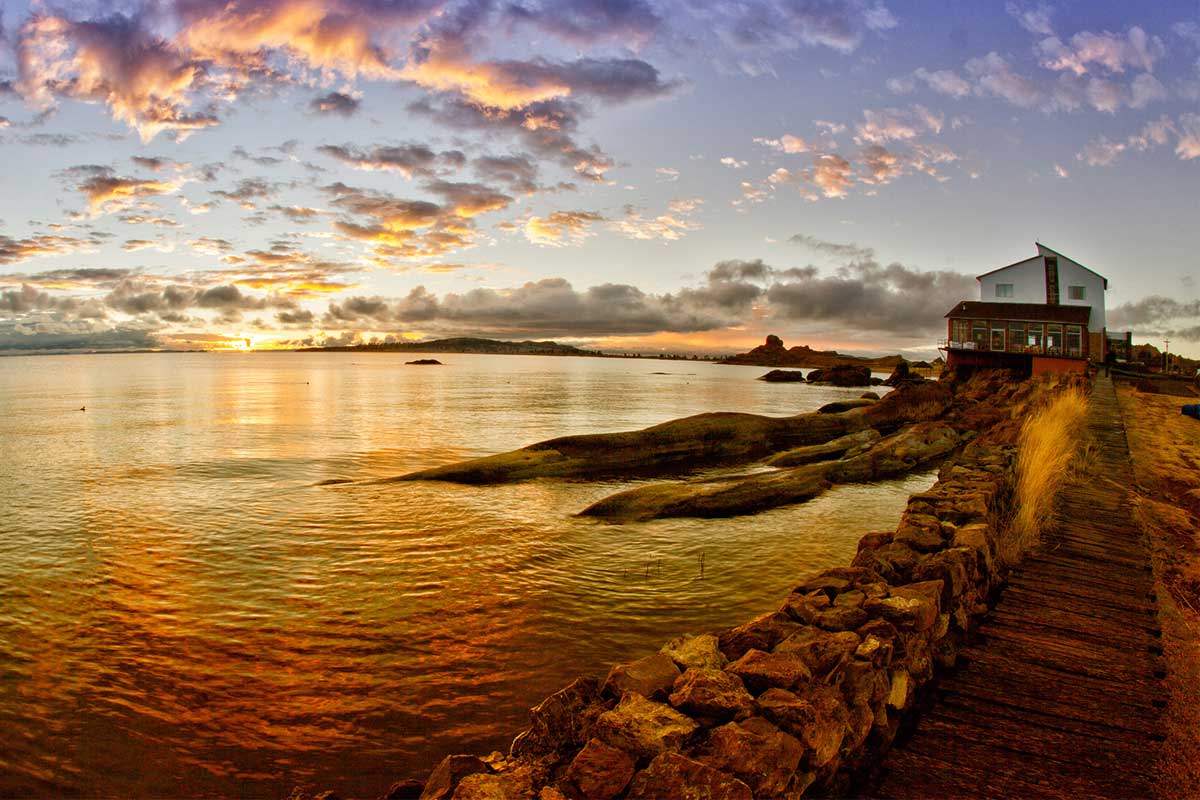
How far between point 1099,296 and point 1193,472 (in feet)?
185

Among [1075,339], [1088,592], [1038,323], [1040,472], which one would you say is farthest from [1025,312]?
[1088,592]

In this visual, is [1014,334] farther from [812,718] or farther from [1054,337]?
[812,718]

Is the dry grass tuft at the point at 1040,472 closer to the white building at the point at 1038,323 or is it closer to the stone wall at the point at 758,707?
the stone wall at the point at 758,707

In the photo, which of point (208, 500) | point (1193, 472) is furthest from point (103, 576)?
point (1193, 472)

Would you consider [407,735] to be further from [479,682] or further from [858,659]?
[858,659]

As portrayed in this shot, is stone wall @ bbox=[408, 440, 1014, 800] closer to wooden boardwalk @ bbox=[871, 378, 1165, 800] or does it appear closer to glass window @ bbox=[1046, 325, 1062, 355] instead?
wooden boardwalk @ bbox=[871, 378, 1165, 800]

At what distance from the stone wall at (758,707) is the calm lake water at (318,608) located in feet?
9.51

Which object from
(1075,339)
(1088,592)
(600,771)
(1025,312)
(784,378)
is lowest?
(1088,592)

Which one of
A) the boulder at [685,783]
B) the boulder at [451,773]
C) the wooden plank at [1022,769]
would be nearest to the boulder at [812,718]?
the boulder at [685,783]

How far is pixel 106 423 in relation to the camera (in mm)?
37719

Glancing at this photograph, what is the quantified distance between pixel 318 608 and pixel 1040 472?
1185 centimetres

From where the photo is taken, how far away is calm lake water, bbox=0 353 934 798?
20.2 ft

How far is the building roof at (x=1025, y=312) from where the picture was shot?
2071 inches

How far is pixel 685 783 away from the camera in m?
2.95
